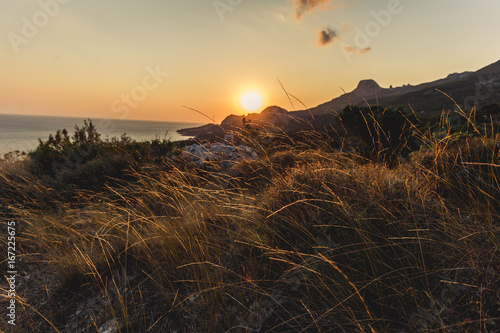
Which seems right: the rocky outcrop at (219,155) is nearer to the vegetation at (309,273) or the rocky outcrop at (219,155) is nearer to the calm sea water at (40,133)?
the vegetation at (309,273)

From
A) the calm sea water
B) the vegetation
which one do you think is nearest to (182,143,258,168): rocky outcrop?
the vegetation

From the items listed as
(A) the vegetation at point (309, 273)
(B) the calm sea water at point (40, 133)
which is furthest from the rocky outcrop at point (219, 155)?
(B) the calm sea water at point (40, 133)

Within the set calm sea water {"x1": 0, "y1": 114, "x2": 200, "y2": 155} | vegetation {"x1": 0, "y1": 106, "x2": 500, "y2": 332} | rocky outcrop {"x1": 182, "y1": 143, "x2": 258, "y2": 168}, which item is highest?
calm sea water {"x1": 0, "y1": 114, "x2": 200, "y2": 155}

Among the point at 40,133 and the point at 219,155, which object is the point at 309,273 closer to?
the point at 219,155

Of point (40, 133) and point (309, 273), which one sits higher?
point (40, 133)

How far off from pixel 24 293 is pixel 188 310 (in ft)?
6.53

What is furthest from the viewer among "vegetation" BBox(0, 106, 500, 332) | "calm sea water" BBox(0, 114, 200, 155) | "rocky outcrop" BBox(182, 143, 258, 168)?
"calm sea water" BBox(0, 114, 200, 155)

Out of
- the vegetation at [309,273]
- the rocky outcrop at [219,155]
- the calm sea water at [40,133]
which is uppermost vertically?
the calm sea water at [40,133]

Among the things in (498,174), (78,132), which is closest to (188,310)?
(498,174)

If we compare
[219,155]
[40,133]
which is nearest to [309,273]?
[219,155]

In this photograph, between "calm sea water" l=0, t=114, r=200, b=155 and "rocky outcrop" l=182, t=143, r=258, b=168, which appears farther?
"calm sea water" l=0, t=114, r=200, b=155

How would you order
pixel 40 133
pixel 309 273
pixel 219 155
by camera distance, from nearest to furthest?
1. pixel 309 273
2. pixel 219 155
3. pixel 40 133

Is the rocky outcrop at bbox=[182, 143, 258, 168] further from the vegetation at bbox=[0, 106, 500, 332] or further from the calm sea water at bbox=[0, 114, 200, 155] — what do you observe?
the calm sea water at bbox=[0, 114, 200, 155]

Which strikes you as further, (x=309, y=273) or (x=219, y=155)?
(x=219, y=155)
